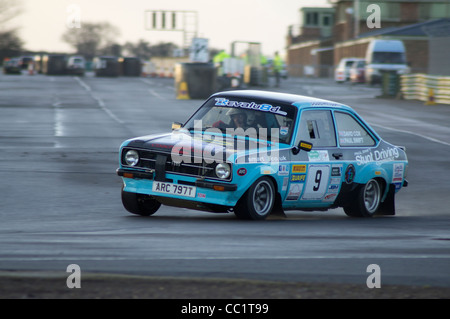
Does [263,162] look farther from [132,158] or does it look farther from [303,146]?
A: [132,158]

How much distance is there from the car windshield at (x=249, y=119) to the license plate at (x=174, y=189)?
100 cm

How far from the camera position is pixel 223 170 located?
9.39 metres

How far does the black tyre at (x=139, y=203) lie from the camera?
10.1 metres

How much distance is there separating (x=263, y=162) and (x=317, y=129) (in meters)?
1.35

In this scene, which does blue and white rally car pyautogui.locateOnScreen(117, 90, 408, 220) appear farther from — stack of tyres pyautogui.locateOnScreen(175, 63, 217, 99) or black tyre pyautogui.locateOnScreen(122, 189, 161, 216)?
stack of tyres pyautogui.locateOnScreen(175, 63, 217, 99)

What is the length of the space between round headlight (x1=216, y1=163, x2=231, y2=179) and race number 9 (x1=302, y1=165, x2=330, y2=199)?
136 centimetres

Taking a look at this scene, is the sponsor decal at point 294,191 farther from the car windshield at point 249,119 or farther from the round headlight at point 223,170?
the round headlight at point 223,170

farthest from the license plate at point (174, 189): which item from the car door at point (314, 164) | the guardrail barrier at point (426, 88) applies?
the guardrail barrier at point (426, 88)

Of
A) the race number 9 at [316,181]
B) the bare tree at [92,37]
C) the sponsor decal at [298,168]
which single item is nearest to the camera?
the sponsor decal at [298,168]
